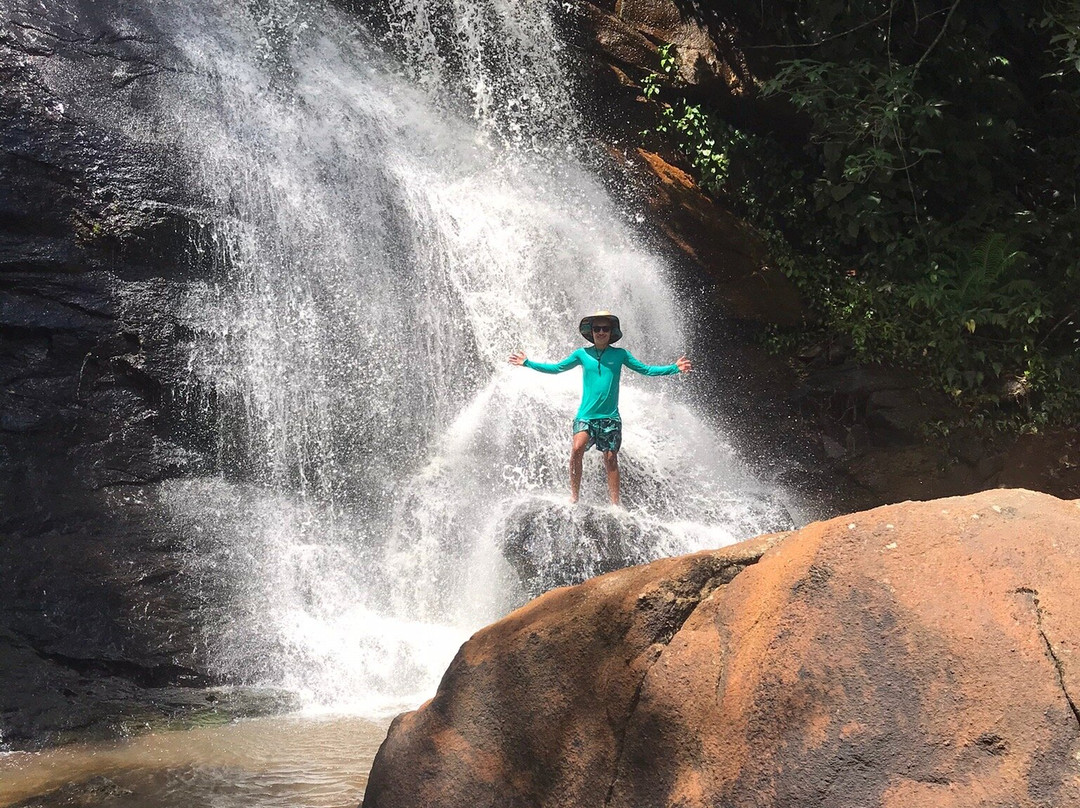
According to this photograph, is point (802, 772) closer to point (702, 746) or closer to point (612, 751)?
point (702, 746)

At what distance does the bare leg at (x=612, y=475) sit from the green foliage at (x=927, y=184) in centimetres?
403

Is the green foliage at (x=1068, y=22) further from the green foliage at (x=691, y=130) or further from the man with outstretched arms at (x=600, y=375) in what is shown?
the man with outstretched arms at (x=600, y=375)

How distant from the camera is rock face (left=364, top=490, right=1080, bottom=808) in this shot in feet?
6.25

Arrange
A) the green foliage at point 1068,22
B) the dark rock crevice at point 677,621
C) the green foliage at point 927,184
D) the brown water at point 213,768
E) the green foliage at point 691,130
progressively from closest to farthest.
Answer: the dark rock crevice at point 677,621 < the brown water at point 213,768 < the green foliage at point 1068,22 < the green foliage at point 927,184 < the green foliage at point 691,130

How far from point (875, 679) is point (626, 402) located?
24.0 feet

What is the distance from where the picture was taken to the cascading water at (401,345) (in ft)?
21.3

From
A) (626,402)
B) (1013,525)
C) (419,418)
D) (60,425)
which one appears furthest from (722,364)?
(1013,525)

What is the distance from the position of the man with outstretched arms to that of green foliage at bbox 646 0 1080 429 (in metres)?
3.83

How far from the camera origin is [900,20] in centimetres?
1002

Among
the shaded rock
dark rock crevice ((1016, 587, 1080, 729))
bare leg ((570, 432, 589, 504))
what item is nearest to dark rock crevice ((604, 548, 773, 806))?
dark rock crevice ((1016, 587, 1080, 729))

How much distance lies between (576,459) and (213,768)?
11.2 feet

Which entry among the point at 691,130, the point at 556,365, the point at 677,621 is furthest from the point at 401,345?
the point at 677,621

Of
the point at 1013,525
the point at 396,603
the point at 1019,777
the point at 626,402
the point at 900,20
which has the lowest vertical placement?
the point at 396,603

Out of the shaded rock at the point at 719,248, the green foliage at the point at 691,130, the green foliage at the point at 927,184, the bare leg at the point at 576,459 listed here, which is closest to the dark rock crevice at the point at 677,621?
the bare leg at the point at 576,459
